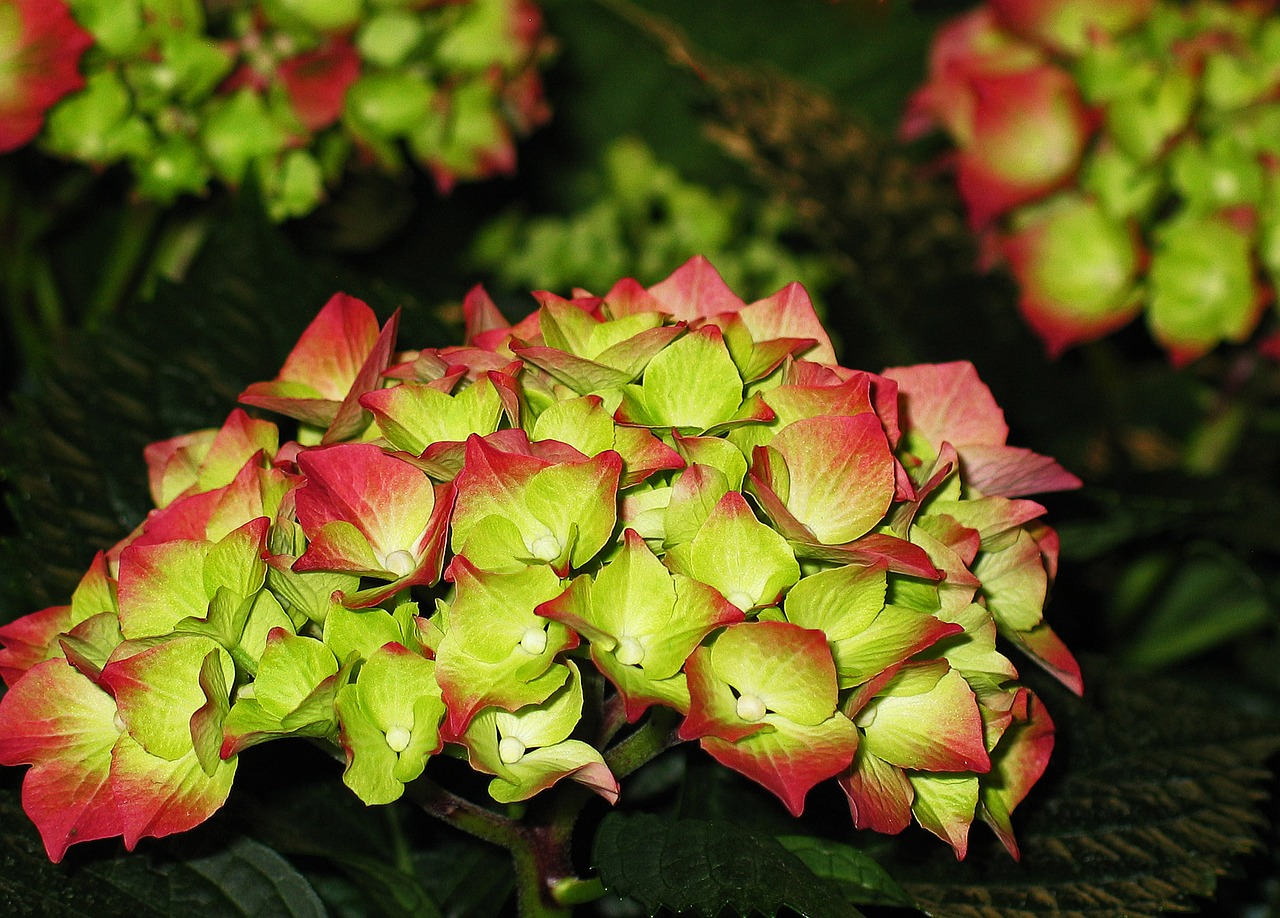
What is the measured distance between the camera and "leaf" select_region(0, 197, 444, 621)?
0.49 m

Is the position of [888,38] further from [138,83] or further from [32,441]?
[32,441]

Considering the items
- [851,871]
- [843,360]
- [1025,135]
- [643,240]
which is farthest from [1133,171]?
[851,871]

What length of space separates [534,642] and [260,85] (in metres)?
0.43

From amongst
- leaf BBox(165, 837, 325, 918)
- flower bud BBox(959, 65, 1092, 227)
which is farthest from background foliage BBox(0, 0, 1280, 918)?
flower bud BBox(959, 65, 1092, 227)

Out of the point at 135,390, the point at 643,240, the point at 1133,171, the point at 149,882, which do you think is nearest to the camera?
the point at 149,882

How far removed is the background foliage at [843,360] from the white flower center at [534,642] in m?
0.08

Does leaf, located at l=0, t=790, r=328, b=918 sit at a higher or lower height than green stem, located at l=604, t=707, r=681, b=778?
lower

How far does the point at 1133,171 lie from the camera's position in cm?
66

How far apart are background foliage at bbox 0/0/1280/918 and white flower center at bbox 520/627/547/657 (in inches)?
3.3

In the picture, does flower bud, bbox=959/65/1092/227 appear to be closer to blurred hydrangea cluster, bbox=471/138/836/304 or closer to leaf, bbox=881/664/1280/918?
blurred hydrangea cluster, bbox=471/138/836/304

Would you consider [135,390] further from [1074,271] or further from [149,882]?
[1074,271]

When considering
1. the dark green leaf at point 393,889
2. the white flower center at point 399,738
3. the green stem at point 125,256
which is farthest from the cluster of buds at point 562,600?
the green stem at point 125,256

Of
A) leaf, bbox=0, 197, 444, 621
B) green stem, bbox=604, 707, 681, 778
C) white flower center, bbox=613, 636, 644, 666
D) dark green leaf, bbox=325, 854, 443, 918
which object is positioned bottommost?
dark green leaf, bbox=325, 854, 443, 918

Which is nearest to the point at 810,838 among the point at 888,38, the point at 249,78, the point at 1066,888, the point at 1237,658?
the point at 1066,888
